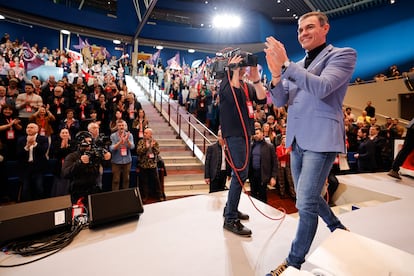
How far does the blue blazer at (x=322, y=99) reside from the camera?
1.14 m

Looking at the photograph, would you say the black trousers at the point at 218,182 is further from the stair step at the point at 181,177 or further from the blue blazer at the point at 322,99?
the blue blazer at the point at 322,99

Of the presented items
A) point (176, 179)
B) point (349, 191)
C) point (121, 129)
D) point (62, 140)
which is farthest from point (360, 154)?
point (62, 140)

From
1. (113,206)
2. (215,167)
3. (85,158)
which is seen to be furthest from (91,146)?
(215,167)

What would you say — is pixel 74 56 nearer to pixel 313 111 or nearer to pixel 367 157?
pixel 367 157

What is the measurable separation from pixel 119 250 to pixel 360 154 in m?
5.38

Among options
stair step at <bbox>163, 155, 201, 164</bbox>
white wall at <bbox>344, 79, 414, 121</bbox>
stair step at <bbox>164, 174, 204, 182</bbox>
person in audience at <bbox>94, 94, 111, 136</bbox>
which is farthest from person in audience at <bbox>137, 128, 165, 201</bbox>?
white wall at <bbox>344, 79, 414, 121</bbox>

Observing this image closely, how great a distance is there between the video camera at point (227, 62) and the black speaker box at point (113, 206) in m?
1.27

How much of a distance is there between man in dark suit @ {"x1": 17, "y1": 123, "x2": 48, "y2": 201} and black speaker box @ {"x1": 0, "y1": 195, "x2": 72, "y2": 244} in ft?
7.76

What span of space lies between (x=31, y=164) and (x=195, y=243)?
131 inches

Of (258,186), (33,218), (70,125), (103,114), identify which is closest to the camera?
(33,218)

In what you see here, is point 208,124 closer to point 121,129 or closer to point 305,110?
point 121,129

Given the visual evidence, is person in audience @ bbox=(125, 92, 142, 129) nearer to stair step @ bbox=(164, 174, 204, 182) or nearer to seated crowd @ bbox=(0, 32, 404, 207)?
seated crowd @ bbox=(0, 32, 404, 207)

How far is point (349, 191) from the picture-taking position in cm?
366

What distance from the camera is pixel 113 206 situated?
6.51 feet
